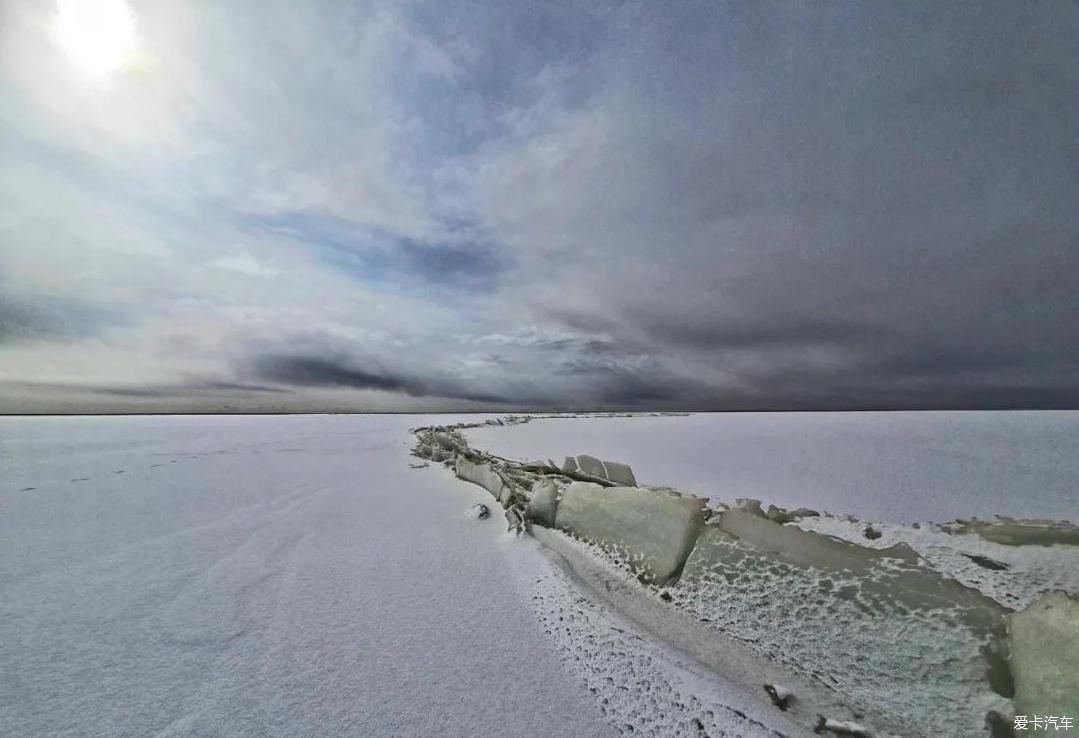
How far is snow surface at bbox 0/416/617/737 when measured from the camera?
1.20 metres

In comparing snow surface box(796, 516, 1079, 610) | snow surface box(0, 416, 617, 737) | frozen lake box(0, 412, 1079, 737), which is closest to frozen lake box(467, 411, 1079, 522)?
frozen lake box(0, 412, 1079, 737)

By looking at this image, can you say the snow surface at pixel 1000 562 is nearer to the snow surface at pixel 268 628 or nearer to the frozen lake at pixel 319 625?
the frozen lake at pixel 319 625

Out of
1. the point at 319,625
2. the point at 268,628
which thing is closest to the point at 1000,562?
the point at 319,625

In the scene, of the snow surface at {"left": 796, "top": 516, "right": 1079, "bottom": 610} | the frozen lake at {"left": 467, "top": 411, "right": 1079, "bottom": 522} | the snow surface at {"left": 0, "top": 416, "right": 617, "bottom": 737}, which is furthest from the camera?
the frozen lake at {"left": 467, "top": 411, "right": 1079, "bottom": 522}

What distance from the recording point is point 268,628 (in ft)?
5.44

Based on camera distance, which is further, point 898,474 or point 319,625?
point 898,474

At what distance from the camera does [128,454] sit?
7.54 metres

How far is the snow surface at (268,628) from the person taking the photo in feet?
3.93

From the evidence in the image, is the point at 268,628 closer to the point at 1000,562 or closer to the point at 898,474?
the point at 1000,562

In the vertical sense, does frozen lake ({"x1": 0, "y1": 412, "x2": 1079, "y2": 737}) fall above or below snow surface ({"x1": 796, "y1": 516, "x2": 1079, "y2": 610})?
below

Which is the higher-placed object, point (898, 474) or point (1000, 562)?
point (1000, 562)

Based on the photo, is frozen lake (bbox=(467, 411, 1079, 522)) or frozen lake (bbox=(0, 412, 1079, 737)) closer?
frozen lake (bbox=(0, 412, 1079, 737))

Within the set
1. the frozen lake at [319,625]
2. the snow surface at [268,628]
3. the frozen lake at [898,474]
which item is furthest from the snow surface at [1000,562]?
the snow surface at [268,628]

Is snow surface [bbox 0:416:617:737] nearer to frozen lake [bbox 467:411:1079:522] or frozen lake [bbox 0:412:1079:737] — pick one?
frozen lake [bbox 0:412:1079:737]
